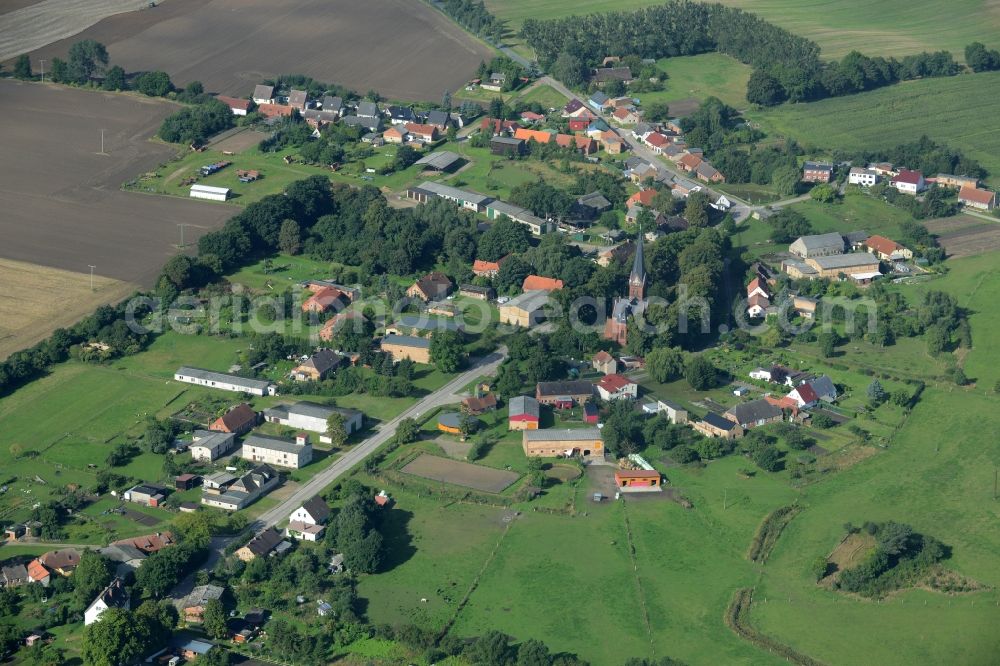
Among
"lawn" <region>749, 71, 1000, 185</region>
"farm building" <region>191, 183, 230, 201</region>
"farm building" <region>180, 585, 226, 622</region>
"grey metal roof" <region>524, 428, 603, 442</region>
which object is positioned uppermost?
"lawn" <region>749, 71, 1000, 185</region>

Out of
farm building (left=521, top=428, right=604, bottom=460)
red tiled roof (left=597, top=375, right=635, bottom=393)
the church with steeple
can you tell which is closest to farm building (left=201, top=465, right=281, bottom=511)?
farm building (left=521, top=428, right=604, bottom=460)

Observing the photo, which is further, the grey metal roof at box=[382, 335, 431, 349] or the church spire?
the church spire

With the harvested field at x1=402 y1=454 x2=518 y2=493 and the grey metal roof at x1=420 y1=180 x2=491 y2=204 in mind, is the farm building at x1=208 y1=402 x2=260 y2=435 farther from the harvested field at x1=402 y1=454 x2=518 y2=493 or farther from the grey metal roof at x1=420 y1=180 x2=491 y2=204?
the grey metal roof at x1=420 y1=180 x2=491 y2=204

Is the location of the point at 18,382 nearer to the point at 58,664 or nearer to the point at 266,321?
the point at 266,321

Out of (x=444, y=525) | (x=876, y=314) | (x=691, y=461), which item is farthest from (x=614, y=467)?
(x=876, y=314)

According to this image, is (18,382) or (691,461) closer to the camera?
(691,461)

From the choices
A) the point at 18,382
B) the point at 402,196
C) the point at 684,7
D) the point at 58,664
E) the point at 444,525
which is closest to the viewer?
the point at 58,664
